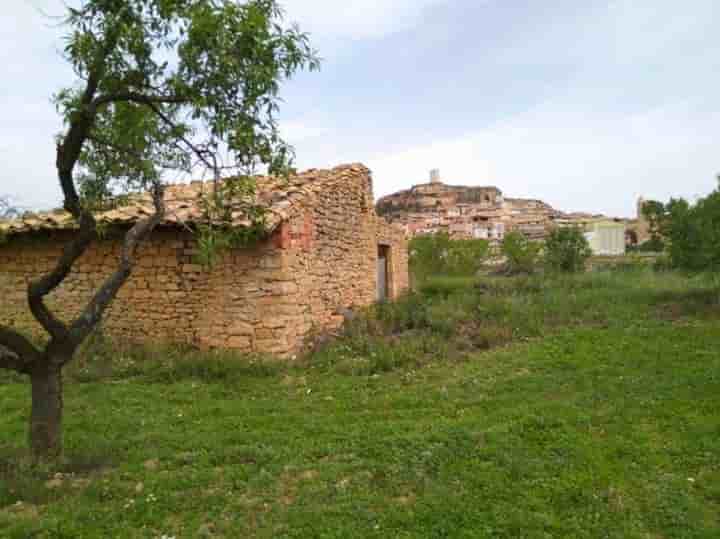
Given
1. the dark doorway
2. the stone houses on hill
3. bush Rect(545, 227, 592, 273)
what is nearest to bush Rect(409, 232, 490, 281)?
bush Rect(545, 227, 592, 273)

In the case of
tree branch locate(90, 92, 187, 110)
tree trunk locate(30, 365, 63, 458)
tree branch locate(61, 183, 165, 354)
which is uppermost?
tree branch locate(90, 92, 187, 110)

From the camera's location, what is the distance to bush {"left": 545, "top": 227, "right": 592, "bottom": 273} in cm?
1941

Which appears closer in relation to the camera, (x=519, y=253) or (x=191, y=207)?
(x=191, y=207)

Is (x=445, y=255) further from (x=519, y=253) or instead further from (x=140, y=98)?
(x=140, y=98)

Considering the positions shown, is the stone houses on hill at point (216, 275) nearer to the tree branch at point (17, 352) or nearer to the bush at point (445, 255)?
the tree branch at point (17, 352)

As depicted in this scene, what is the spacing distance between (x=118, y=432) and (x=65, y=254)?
6.16ft

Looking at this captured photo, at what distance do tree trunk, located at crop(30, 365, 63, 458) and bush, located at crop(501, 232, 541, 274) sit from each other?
1770 centimetres

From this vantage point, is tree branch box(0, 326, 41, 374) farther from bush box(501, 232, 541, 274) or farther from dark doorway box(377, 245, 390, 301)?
bush box(501, 232, 541, 274)

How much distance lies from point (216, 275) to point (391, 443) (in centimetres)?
442

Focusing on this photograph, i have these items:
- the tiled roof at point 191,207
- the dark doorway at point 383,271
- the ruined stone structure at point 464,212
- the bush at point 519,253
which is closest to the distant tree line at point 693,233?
the dark doorway at point 383,271

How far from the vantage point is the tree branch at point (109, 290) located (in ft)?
14.7

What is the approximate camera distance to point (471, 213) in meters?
27.9

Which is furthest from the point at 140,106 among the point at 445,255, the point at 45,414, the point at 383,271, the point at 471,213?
the point at 471,213

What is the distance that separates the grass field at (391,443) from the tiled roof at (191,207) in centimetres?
205
